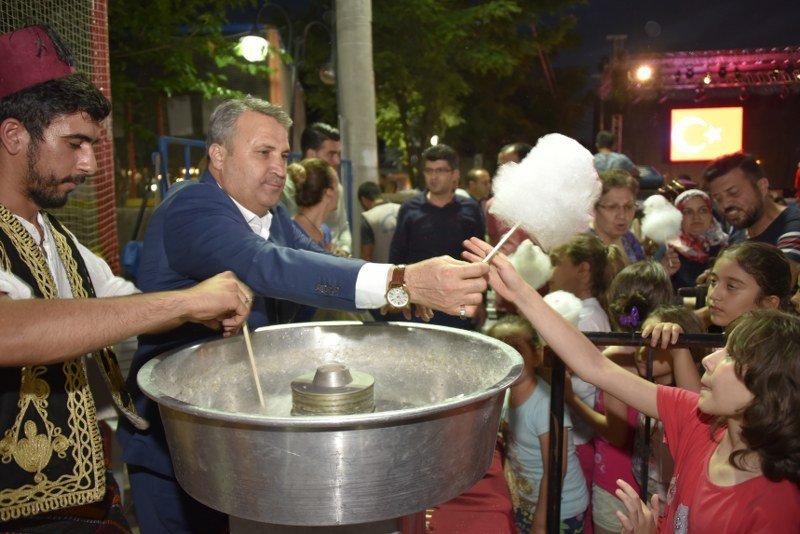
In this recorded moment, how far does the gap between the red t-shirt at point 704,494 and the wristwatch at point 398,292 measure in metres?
0.94

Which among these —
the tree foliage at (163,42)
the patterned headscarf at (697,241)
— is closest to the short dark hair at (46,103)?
the patterned headscarf at (697,241)

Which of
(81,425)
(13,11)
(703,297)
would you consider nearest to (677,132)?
(703,297)

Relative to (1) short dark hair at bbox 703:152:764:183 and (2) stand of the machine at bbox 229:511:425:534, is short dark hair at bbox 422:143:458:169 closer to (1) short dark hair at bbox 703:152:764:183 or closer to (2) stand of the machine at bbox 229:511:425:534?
(1) short dark hair at bbox 703:152:764:183

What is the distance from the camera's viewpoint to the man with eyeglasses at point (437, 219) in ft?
18.7

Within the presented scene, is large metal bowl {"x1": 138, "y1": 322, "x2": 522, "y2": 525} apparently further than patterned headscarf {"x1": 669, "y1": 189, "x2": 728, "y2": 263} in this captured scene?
No

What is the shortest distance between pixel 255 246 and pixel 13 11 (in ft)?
9.36

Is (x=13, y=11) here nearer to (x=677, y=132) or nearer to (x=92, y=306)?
(x=92, y=306)

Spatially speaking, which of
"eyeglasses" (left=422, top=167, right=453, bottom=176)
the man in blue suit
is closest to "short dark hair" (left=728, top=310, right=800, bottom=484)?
the man in blue suit

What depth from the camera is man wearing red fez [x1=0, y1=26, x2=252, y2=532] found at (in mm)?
1521

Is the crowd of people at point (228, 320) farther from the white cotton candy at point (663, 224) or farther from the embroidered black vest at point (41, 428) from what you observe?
the white cotton candy at point (663, 224)

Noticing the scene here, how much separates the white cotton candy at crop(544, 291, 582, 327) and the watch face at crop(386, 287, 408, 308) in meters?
1.57

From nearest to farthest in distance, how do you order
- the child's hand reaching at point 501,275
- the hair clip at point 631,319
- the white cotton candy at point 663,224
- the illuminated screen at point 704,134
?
the child's hand reaching at point 501,275 < the hair clip at point 631,319 < the white cotton candy at point 663,224 < the illuminated screen at point 704,134

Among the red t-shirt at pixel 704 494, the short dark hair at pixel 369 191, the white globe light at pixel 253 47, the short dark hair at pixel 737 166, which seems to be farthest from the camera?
the white globe light at pixel 253 47

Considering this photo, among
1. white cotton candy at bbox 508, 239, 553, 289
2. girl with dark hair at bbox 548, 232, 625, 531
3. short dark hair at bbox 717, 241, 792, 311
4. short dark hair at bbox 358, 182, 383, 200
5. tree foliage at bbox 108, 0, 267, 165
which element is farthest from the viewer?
tree foliage at bbox 108, 0, 267, 165
